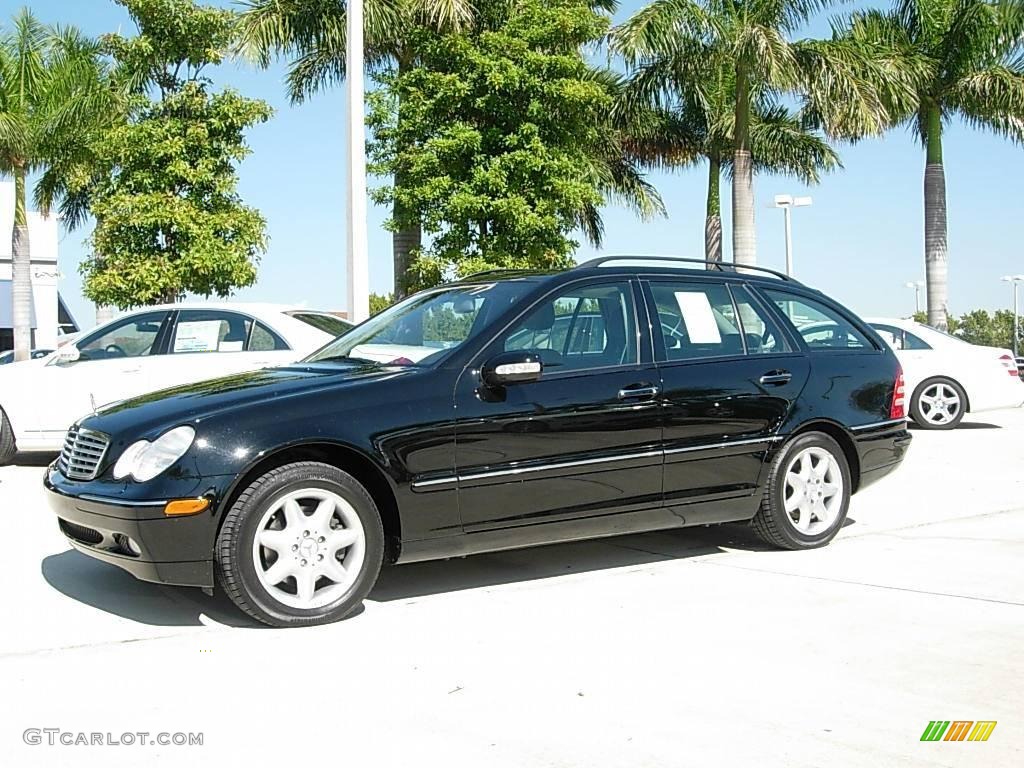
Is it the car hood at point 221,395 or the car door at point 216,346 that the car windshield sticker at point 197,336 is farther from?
the car hood at point 221,395

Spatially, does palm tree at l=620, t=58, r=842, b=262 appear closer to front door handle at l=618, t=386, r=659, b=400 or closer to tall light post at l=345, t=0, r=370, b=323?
tall light post at l=345, t=0, r=370, b=323

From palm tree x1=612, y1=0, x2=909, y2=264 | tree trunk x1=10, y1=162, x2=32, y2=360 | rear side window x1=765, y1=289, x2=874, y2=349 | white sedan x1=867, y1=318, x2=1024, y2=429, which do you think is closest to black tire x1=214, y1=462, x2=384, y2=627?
rear side window x1=765, y1=289, x2=874, y2=349

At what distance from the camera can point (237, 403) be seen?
5.20m

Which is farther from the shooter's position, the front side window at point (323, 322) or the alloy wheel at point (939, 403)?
the alloy wheel at point (939, 403)

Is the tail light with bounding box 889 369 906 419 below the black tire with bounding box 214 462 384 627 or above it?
above

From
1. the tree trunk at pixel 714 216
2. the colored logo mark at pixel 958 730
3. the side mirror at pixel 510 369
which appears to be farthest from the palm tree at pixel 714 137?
the colored logo mark at pixel 958 730

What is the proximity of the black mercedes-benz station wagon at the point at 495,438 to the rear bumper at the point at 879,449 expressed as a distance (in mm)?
13

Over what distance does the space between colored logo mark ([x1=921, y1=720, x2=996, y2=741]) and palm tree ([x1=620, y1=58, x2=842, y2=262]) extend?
82.1ft

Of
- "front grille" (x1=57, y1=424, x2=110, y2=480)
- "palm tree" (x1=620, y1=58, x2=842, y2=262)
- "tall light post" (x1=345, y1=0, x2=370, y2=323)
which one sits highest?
"palm tree" (x1=620, y1=58, x2=842, y2=262)

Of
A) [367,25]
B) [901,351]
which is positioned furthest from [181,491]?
[367,25]

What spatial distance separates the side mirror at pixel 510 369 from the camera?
552cm

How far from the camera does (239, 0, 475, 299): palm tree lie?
23.4m

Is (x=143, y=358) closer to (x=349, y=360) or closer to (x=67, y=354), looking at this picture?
(x=67, y=354)

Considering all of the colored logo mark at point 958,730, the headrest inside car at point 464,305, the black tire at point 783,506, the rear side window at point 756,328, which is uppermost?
the headrest inside car at point 464,305
